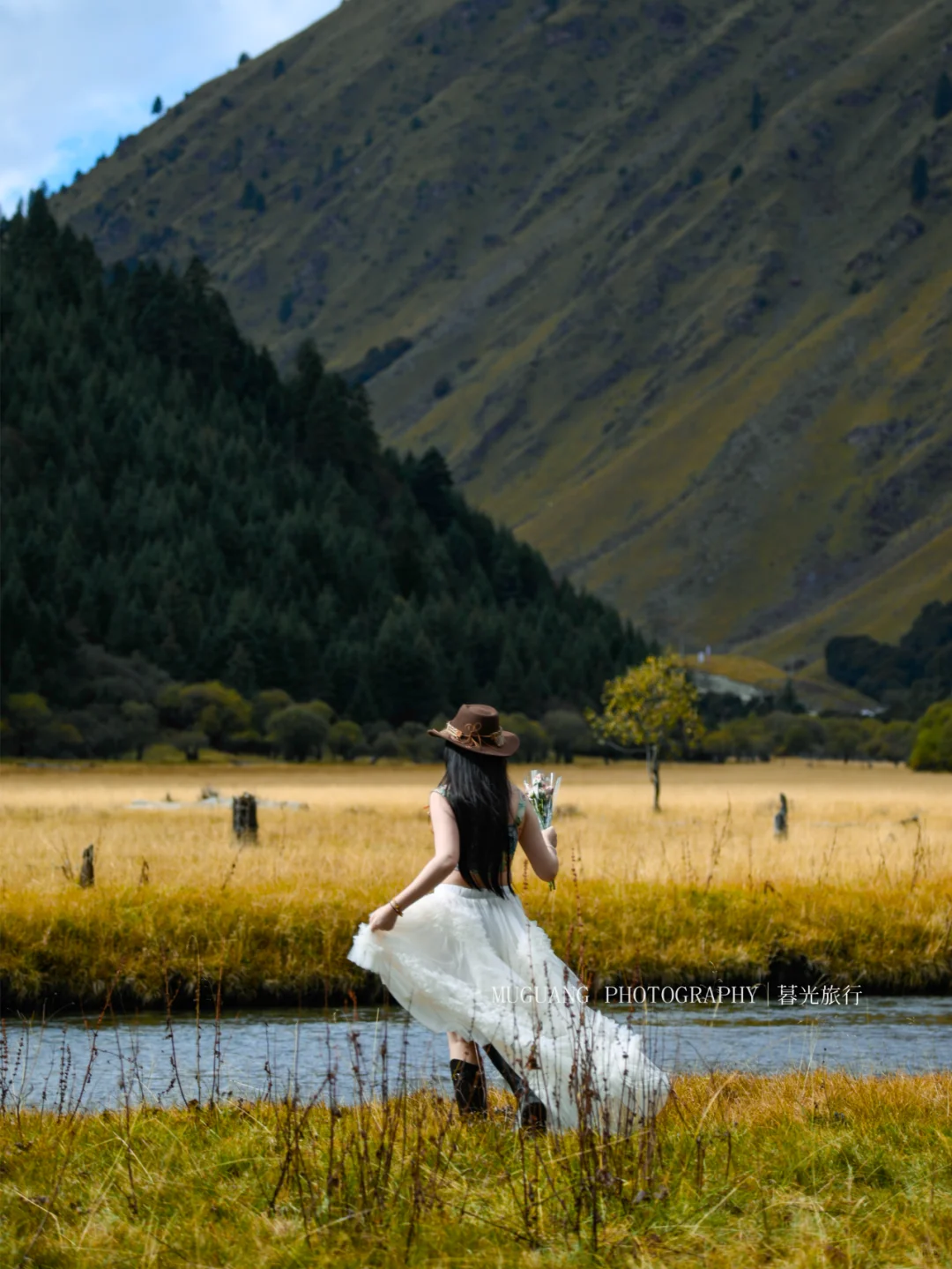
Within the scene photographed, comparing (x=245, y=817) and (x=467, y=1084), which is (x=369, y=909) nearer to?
(x=245, y=817)

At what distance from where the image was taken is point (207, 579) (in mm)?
155375

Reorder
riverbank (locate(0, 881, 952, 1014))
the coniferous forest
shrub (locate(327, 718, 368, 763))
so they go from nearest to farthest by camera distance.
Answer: riverbank (locate(0, 881, 952, 1014)) → shrub (locate(327, 718, 368, 763)) → the coniferous forest

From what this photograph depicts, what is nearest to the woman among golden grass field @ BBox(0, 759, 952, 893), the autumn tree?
golden grass field @ BBox(0, 759, 952, 893)

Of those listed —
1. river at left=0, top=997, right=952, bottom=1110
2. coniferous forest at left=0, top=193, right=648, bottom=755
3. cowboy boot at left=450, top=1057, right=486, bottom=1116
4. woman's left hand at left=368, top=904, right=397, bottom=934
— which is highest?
coniferous forest at left=0, top=193, right=648, bottom=755

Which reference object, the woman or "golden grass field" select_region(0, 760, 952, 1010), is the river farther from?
the woman

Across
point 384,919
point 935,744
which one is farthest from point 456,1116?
point 935,744

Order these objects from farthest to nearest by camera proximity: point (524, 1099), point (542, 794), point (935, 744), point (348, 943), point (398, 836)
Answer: point (935, 744) < point (398, 836) < point (348, 943) < point (542, 794) < point (524, 1099)

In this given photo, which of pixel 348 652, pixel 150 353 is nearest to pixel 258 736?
pixel 348 652

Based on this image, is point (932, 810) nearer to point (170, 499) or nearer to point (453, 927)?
point (453, 927)

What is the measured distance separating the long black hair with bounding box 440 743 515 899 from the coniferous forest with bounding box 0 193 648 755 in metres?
105

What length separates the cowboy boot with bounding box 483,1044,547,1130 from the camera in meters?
9.91

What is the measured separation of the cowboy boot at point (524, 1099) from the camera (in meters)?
9.91

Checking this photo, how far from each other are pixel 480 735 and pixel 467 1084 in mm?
2159

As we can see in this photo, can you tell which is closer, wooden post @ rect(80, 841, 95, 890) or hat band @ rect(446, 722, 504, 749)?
hat band @ rect(446, 722, 504, 749)
